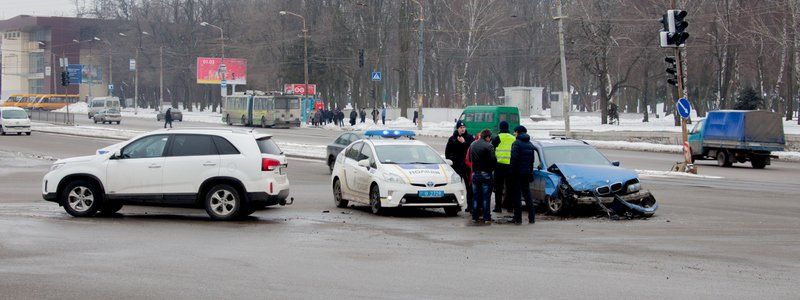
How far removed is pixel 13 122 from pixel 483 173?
4349 centimetres

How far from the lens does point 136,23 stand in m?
123

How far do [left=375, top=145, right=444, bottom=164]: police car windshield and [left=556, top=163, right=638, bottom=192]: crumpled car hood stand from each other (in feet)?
7.68

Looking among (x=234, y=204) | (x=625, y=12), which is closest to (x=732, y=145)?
(x=234, y=204)

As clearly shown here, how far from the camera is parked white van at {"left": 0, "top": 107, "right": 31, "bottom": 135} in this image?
54281 mm

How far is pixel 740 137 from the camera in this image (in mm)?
36312

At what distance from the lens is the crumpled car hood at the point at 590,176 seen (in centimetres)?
1738

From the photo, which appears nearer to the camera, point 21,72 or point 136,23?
point 136,23

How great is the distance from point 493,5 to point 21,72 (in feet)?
324

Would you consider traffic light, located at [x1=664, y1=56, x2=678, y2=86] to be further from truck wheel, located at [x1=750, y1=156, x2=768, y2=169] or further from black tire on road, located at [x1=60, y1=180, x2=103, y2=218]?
black tire on road, located at [x1=60, y1=180, x2=103, y2=218]

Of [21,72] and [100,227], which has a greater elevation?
[21,72]

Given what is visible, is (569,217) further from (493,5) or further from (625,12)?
(493,5)

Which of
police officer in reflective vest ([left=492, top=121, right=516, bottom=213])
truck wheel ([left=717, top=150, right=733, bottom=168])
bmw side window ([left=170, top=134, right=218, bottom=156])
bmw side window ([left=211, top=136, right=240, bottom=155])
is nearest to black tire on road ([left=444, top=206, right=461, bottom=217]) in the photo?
police officer in reflective vest ([left=492, top=121, right=516, bottom=213])

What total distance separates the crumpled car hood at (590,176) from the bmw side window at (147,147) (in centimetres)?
681

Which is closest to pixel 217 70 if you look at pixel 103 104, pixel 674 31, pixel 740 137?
pixel 103 104
